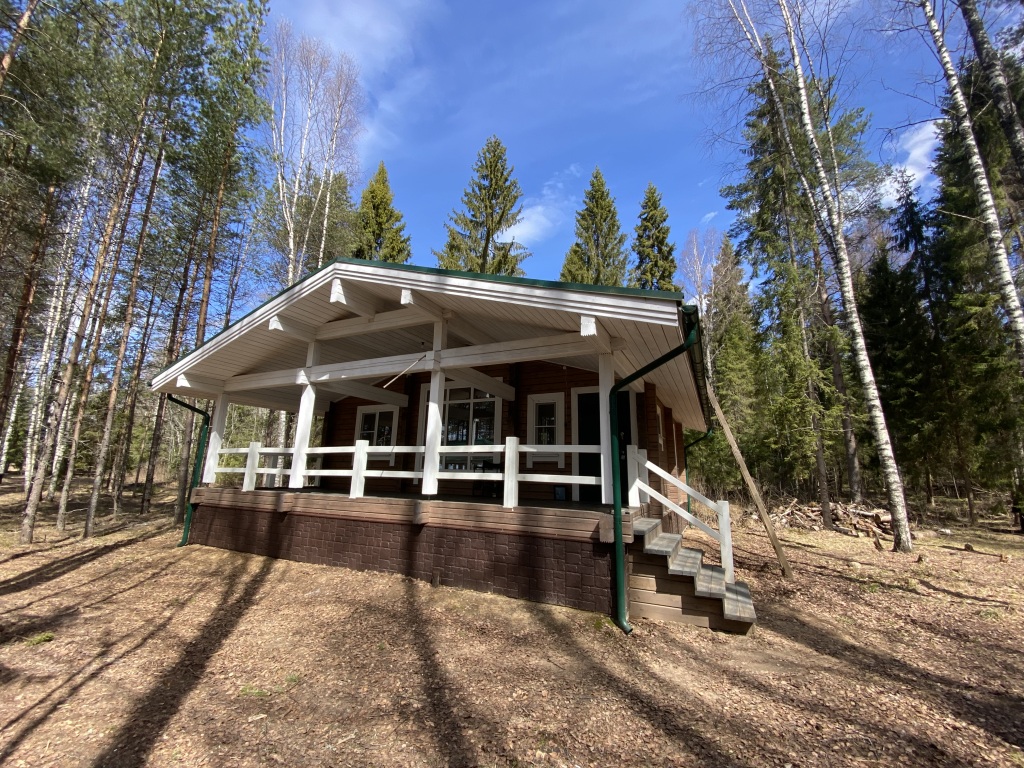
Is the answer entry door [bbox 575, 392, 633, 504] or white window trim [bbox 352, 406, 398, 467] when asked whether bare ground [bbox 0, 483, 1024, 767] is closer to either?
entry door [bbox 575, 392, 633, 504]

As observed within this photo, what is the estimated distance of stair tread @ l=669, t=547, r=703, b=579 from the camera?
448 cm

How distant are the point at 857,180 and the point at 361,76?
54.1 feet

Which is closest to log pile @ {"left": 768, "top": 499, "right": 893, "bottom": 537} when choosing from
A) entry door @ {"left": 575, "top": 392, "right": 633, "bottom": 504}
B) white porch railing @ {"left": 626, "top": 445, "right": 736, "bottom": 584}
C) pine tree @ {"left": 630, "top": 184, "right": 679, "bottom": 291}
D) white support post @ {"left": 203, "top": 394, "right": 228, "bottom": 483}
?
entry door @ {"left": 575, "top": 392, "right": 633, "bottom": 504}

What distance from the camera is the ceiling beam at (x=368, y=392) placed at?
25.2 ft

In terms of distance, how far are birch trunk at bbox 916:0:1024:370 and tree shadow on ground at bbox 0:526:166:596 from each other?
13916mm

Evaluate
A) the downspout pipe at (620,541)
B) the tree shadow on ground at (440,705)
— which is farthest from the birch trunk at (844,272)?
the tree shadow on ground at (440,705)

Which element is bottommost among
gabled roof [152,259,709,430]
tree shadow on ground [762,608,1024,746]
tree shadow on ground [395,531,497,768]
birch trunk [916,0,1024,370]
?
tree shadow on ground [395,531,497,768]

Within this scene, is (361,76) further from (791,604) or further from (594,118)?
(791,604)

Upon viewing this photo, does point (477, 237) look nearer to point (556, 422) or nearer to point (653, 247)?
point (653, 247)

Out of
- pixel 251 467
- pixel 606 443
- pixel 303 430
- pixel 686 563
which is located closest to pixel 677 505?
pixel 686 563

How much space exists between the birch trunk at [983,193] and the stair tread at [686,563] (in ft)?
18.3

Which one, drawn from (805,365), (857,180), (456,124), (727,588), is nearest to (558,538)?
(727,588)

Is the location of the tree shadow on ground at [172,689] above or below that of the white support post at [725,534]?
below

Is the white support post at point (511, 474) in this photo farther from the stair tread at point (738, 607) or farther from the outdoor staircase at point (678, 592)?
the stair tread at point (738, 607)
